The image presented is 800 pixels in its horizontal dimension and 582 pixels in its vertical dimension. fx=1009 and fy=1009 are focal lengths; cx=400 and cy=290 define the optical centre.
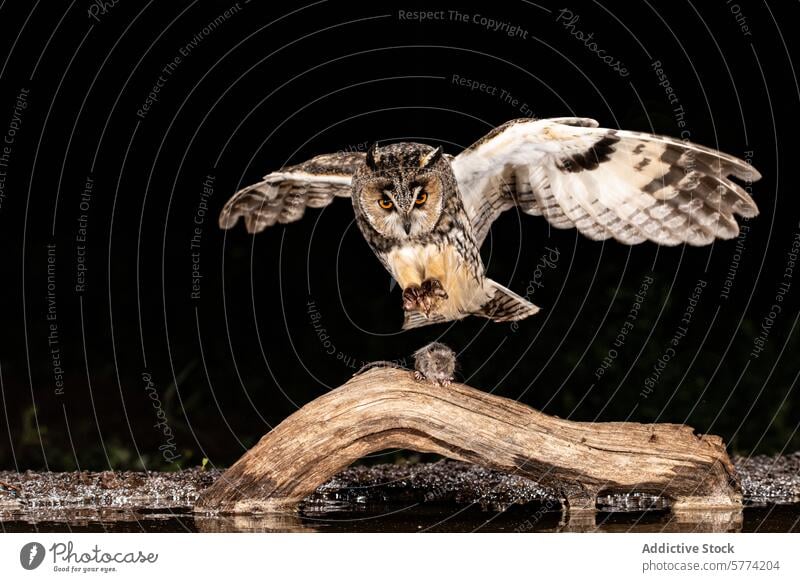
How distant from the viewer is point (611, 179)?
498 centimetres

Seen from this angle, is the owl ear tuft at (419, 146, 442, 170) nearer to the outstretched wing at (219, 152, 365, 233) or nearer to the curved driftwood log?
the outstretched wing at (219, 152, 365, 233)

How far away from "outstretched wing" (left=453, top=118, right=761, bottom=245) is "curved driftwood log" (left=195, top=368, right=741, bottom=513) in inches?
40.4

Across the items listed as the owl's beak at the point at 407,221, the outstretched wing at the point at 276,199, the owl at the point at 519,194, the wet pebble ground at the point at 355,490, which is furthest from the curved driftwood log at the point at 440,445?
the outstretched wing at the point at 276,199

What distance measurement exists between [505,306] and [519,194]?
60 cm

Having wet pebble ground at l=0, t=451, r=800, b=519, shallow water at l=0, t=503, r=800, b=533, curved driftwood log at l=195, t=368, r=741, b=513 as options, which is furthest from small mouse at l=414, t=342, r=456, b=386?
wet pebble ground at l=0, t=451, r=800, b=519

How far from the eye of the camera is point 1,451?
7809 mm

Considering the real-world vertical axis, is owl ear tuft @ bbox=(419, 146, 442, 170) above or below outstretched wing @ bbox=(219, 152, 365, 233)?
above

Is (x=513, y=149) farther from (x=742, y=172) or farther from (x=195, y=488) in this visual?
(x=195, y=488)

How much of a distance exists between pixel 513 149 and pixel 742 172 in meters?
1.06

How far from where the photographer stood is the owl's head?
15.5ft

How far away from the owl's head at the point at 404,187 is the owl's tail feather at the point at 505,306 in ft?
1.84

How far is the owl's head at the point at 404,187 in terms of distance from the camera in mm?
4723
